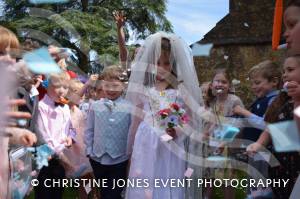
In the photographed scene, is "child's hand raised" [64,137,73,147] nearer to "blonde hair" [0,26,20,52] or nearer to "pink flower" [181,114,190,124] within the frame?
"pink flower" [181,114,190,124]

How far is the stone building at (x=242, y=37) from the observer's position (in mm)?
15695

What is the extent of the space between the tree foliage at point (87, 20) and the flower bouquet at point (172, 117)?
2.20m

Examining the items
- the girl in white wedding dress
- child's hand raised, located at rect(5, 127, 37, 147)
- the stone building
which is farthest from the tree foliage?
child's hand raised, located at rect(5, 127, 37, 147)

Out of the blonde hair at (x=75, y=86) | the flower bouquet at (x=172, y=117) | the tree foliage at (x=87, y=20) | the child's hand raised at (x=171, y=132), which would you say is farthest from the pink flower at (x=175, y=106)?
the tree foliage at (x=87, y=20)

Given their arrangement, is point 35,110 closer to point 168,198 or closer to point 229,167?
point 168,198

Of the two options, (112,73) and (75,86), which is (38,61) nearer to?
(112,73)

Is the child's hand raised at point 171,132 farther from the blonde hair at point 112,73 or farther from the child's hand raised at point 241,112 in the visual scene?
the blonde hair at point 112,73

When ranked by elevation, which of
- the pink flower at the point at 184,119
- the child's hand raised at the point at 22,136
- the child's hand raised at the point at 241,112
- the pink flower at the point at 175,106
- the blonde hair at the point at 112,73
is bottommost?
the pink flower at the point at 184,119

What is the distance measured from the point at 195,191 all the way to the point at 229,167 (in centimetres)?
45

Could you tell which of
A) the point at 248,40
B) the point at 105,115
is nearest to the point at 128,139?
the point at 105,115

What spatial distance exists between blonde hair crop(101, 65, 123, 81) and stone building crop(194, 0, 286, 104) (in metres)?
11.6

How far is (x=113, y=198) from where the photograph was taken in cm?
357

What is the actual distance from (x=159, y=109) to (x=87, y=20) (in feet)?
22.0

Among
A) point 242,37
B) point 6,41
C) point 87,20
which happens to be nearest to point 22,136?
point 6,41
